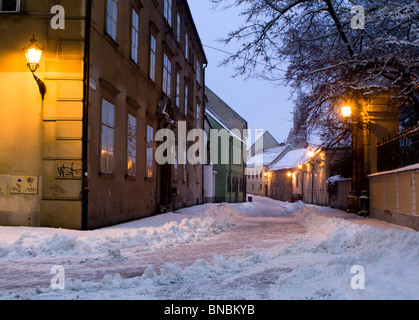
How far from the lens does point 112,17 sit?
42.4ft

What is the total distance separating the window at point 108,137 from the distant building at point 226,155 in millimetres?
24313

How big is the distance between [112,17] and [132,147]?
4.21 metres

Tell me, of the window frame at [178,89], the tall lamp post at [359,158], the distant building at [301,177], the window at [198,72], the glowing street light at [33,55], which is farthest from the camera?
the distant building at [301,177]

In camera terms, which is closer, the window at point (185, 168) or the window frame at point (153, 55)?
the window frame at point (153, 55)

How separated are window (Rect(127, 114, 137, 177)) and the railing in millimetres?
8773

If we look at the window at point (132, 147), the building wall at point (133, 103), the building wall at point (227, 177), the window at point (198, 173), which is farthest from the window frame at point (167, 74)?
the building wall at point (227, 177)

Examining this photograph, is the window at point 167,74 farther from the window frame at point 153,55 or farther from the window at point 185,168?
the window at point 185,168

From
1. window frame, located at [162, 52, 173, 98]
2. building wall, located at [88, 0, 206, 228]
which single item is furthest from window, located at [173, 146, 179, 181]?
window frame, located at [162, 52, 173, 98]

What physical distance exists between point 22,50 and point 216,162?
3144 cm

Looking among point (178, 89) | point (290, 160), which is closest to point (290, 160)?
point (290, 160)

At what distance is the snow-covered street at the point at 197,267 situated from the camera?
4.95 metres

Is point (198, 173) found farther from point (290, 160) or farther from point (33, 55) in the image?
point (290, 160)

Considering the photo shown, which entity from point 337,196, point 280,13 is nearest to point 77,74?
point 280,13

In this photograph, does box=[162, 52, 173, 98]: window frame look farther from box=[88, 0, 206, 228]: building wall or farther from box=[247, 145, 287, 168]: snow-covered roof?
box=[247, 145, 287, 168]: snow-covered roof
